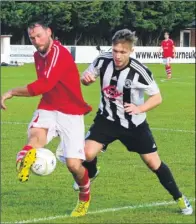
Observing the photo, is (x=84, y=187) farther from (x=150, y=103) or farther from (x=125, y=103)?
(x=150, y=103)

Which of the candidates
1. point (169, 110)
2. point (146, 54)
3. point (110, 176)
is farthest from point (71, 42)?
point (110, 176)

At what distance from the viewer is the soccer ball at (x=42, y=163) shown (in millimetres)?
8750

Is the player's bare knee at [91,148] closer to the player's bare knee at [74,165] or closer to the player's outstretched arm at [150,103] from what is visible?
the player's bare knee at [74,165]

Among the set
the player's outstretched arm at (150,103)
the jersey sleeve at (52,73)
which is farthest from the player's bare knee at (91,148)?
the jersey sleeve at (52,73)

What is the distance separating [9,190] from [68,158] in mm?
2032

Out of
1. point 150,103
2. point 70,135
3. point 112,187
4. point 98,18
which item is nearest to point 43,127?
point 70,135

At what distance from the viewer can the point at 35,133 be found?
9047 mm

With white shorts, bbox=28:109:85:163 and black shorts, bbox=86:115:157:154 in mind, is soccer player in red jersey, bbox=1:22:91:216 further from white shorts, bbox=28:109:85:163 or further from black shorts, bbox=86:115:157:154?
black shorts, bbox=86:115:157:154

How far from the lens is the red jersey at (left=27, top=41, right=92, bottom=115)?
8.80 m

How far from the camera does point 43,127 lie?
9070mm

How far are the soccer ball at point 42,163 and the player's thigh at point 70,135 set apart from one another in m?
0.21

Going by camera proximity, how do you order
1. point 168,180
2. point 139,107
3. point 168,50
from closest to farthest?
point 139,107 → point 168,180 → point 168,50

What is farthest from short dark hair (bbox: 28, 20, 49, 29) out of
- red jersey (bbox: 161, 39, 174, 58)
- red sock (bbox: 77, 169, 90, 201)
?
red jersey (bbox: 161, 39, 174, 58)

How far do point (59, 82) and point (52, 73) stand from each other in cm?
21
